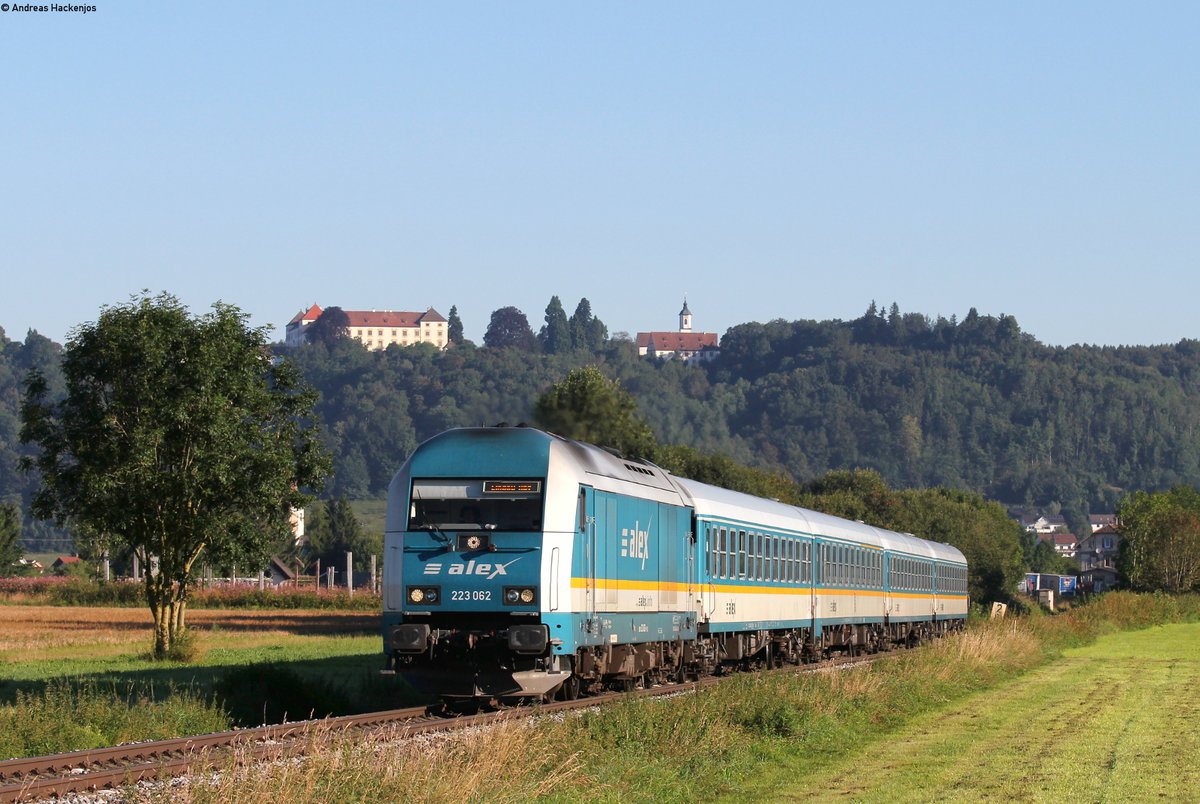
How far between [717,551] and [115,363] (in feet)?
52.3

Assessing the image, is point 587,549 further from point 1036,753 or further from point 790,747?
point 1036,753

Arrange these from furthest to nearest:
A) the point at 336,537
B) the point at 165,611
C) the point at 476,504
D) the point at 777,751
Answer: the point at 336,537 < the point at 165,611 < the point at 476,504 < the point at 777,751

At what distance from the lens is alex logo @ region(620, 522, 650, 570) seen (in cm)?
2327

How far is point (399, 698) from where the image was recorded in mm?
25578

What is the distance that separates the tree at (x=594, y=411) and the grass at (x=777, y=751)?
1304 inches

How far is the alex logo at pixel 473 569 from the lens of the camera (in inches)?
815

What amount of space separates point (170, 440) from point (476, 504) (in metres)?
17.4

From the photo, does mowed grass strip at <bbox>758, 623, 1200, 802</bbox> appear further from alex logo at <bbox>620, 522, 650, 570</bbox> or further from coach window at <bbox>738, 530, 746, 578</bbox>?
coach window at <bbox>738, 530, 746, 578</bbox>

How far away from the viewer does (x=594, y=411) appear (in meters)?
67.1

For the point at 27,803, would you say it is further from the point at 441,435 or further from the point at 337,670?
the point at 337,670

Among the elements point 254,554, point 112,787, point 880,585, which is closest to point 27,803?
point 112,787

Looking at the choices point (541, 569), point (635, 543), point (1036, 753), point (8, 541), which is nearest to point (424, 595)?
point (541, 569)

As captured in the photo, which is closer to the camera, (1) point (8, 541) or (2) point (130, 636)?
(2) point (130, 636)

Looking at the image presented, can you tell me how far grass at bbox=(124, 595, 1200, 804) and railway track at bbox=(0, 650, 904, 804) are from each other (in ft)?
2.40
